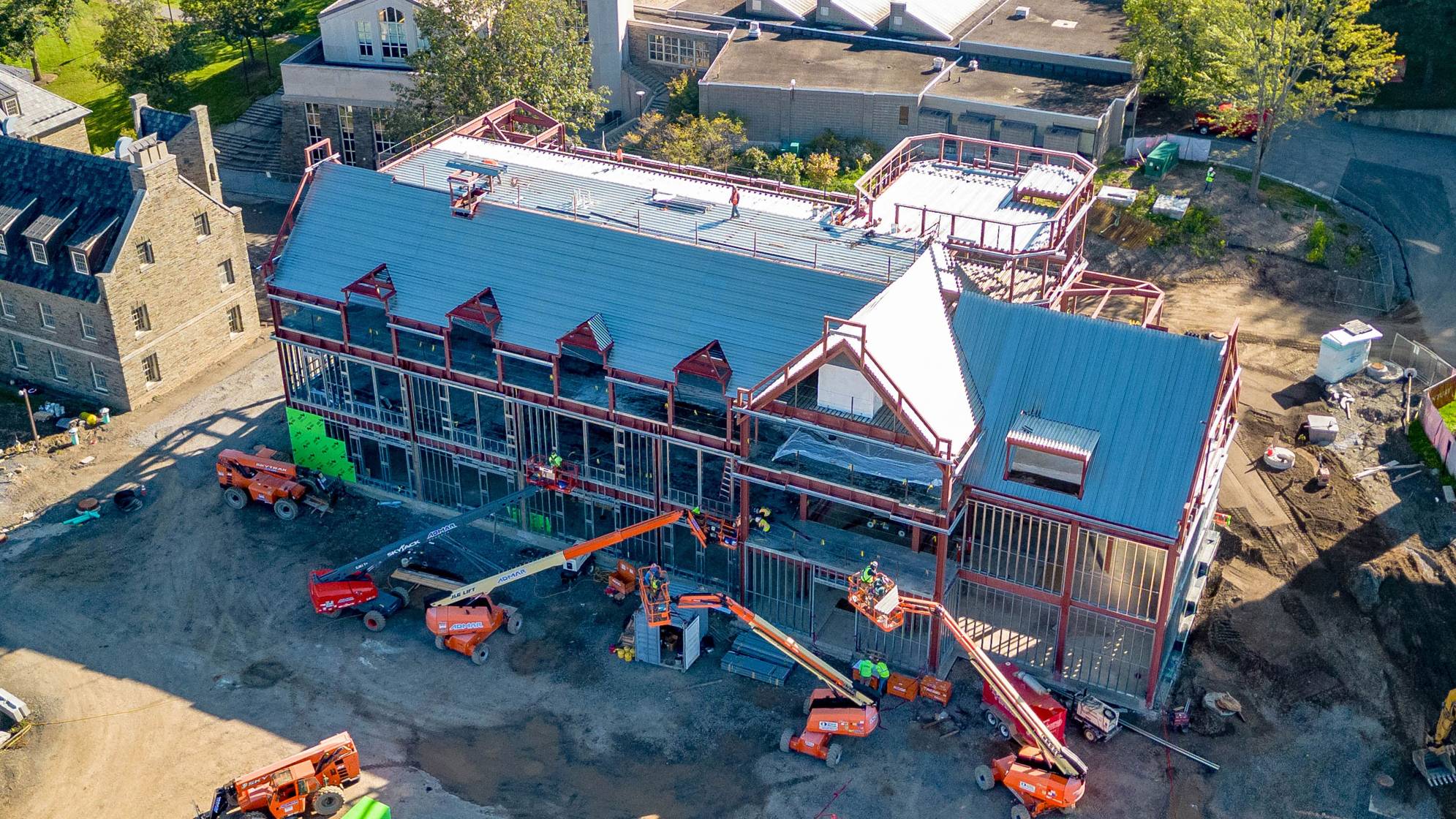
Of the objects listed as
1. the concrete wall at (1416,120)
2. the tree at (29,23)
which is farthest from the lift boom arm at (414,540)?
the concrete wall at (1416,120)

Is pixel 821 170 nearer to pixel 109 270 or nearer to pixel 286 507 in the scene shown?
pixel 286 507

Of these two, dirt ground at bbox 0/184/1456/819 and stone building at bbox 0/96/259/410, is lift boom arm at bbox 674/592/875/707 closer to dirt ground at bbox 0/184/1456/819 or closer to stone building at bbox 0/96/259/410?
dirt ground at bbox 0/184/1456/819

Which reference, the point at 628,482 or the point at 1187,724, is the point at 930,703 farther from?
the point at 628,482

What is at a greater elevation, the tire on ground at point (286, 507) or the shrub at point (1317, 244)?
the shrub at point (1317, 244)

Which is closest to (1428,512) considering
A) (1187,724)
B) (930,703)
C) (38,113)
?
(1187,724)

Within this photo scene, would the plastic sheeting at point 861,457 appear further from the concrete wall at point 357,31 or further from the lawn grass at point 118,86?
the lawn grass at point 118,86

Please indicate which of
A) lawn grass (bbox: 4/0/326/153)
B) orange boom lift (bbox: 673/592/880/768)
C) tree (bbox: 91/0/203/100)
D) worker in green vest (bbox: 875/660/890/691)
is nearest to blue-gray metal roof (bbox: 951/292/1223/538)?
worker in green vest (bbox: 875/660/890/691)
